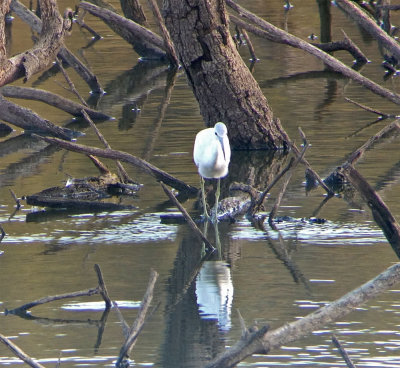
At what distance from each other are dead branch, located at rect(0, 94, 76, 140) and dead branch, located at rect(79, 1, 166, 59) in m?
3.50

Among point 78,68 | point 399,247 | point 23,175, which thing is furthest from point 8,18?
point 399,247

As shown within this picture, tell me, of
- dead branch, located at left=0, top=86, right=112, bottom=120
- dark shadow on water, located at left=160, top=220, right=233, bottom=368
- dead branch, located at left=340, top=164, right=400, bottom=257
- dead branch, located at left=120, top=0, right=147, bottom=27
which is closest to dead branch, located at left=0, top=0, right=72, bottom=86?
dark shadow on water, located at left=160, top=220, right=233, bottom=368

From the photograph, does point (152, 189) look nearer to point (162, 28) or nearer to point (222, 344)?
point (222, 344)

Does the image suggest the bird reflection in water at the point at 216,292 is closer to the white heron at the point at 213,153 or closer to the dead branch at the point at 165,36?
the white heron at the point at 213,153

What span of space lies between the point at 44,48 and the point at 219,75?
15.0 feet

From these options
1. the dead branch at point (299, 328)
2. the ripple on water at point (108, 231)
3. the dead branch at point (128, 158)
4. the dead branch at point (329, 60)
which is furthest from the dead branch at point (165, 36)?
the dead branch at point (299, 328)

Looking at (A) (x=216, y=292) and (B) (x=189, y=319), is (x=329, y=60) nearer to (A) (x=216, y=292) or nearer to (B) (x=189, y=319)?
(A) (x=216, y=292)

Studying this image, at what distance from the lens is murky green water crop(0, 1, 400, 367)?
6.29 m

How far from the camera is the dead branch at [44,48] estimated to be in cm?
812

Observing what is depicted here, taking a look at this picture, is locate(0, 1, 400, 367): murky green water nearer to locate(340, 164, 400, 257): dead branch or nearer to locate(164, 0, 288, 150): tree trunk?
locate(164, 0, 288, 150): tree trunk

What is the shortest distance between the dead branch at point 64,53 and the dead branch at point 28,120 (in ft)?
4.46

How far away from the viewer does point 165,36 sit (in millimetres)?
19438

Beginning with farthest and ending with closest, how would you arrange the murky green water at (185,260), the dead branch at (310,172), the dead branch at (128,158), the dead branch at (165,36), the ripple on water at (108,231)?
the dead branch at (165,36), the dead branch at (128,158), the dead branch at (310,172), the ripple on water at (108,231), the murky green water at (185,260)

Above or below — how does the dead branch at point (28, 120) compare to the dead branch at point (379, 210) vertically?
below
